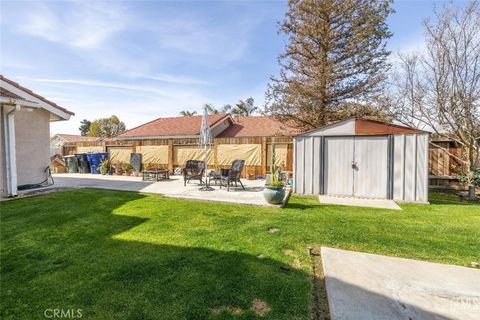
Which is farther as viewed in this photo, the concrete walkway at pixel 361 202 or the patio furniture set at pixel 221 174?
the patio furniture set at pixel 221 174

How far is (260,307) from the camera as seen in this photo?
2.44 metres

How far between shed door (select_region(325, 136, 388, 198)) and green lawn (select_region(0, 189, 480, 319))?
4.51 ft

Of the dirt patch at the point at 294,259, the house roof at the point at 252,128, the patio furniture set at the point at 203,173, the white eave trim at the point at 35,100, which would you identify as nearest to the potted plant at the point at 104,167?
the patio furniture set at the point at 203,173

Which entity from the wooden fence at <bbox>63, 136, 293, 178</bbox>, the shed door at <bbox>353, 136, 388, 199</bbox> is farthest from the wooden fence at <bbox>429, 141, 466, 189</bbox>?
the wooden fence at <bbox>63, 136, 293, 178</bbox>

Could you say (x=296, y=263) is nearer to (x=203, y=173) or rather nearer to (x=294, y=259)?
(x=294, y=259)

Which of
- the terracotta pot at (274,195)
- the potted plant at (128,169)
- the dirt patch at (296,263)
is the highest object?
the potted plant at (128,169)

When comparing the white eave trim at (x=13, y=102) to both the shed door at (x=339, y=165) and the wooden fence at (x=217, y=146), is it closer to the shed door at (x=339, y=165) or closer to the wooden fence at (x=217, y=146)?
the wooden fence at (x=217, y=146)

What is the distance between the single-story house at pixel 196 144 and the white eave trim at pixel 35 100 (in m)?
6.31

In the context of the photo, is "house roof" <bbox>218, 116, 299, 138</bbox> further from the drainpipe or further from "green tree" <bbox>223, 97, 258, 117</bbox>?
"green tree" <bbox>223, 97, 258, 117</bbox>

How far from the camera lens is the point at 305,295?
2664 mm

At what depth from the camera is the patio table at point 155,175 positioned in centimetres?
1192

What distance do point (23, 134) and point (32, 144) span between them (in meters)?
0.44

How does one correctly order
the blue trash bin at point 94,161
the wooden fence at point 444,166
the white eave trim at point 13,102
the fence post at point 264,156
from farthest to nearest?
1. the blue trash bin at point 94,161
2. the fence post at point 264,156
3. the wooden fence at point 444,166
4. the white eave trim at point 13,102

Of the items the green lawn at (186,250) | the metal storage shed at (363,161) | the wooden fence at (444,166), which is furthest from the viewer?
the wooden fence at (444,166)
